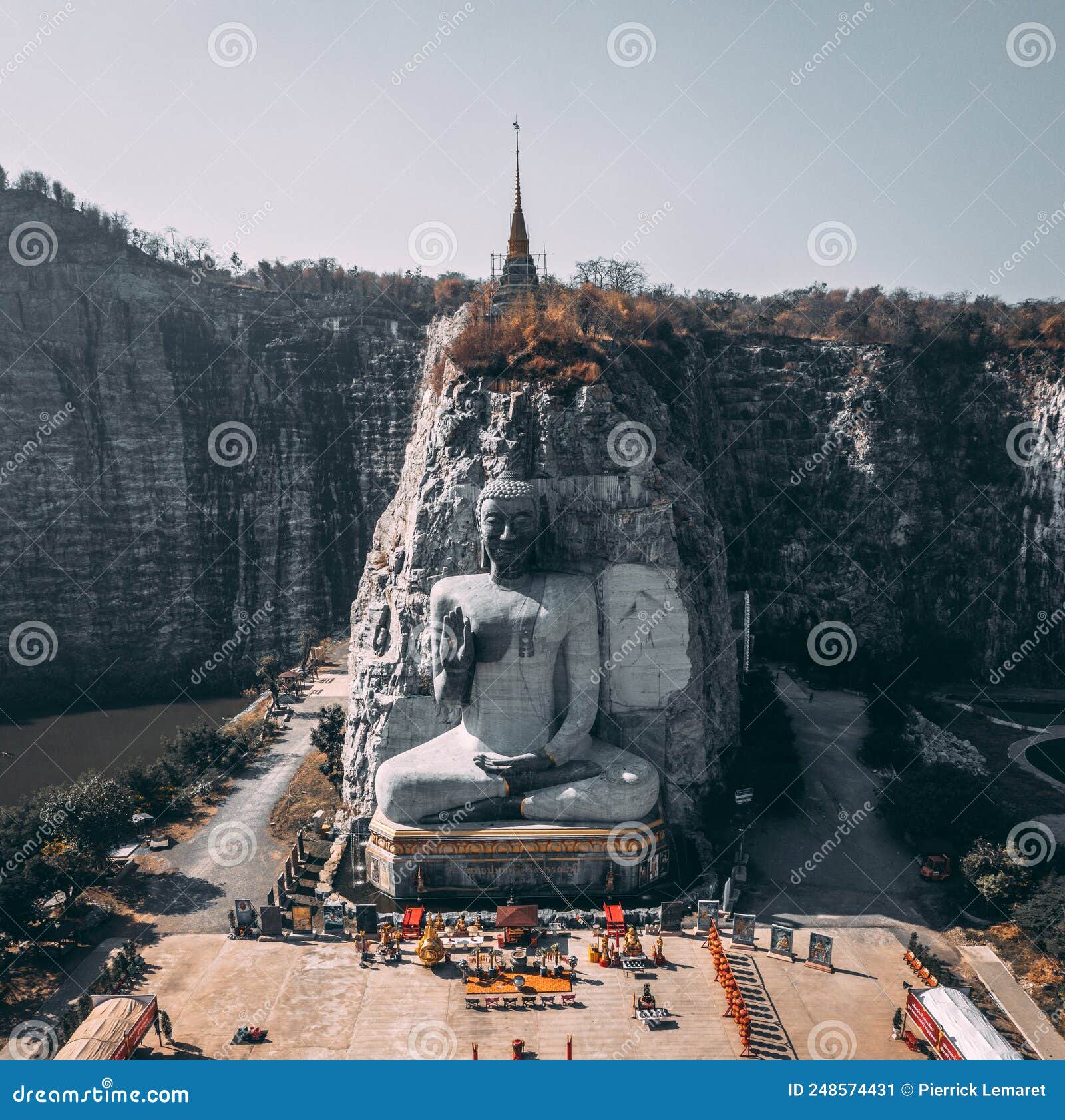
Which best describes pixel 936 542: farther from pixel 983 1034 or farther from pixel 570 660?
pixel 983 1034

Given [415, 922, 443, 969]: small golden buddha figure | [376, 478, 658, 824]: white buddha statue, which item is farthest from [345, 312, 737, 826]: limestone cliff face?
[415, 922, 443, 969]: small golden buddha figure

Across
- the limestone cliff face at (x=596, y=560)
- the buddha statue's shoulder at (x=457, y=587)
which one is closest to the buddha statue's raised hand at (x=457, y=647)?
the buddha statue's shoulder at (x=457, y=587)

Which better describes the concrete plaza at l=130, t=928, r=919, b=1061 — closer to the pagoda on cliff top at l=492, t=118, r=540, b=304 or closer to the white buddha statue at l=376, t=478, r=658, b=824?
the white buddha statue at l=376, t=478, r=658, b=824

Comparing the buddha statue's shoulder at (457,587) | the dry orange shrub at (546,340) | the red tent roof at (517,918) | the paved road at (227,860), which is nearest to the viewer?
the red tent roof at (517,918)

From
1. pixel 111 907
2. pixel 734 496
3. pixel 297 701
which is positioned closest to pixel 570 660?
pixel 111 907

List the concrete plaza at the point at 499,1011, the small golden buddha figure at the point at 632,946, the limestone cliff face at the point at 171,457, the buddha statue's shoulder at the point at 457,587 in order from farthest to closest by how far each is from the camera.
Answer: the limestone cliff face at the point at 171,457, the buddha statue's shoulder at the point at 457,587, the small golden buddha figure at the point at 632,946, the concrete plaza at the point at 499,1011

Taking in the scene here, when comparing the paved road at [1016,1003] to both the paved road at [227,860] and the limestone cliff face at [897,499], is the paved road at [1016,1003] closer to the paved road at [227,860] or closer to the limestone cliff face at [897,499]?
the paved road at [227,860]
